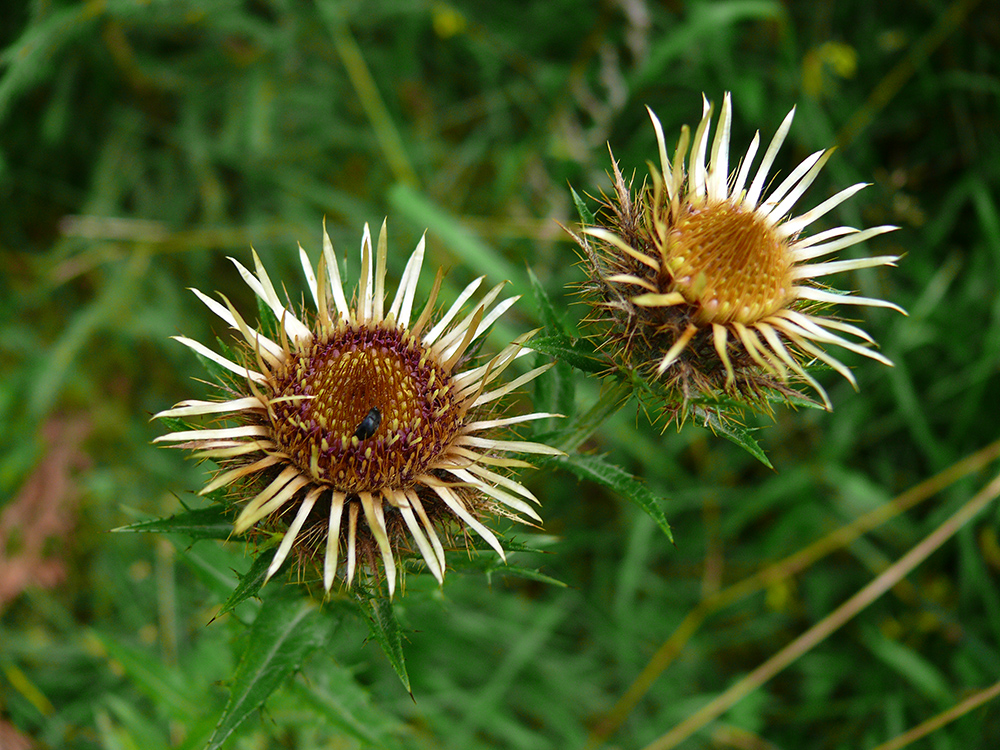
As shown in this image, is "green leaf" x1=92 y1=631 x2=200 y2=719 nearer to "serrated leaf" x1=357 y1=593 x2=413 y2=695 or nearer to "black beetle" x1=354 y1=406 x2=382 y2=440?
"serrated leaf" x1=357 y1=593 x2=413 y2=695

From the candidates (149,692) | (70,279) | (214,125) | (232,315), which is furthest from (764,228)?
(70,279)

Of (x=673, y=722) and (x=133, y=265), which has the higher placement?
(x=133, y=265)

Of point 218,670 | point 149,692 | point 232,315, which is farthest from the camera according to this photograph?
point 218,670

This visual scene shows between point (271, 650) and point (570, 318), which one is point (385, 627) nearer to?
point (271, 650)

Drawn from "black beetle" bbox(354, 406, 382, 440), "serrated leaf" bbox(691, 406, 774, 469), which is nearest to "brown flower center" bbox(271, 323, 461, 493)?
"black beetle" bbox(354, 406, 382, 440)

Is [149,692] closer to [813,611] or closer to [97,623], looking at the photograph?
[97,623]

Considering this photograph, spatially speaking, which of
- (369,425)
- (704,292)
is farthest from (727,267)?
(369,425)
